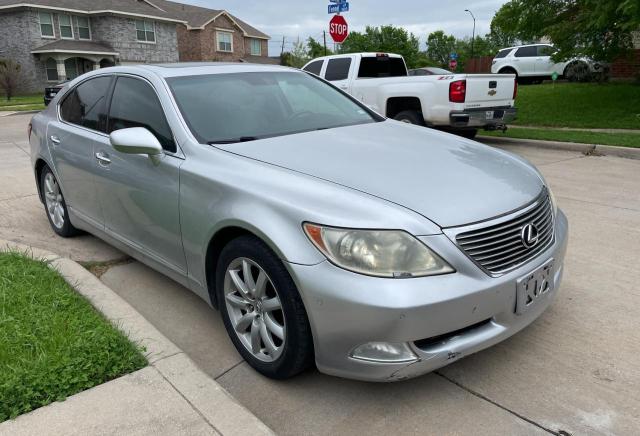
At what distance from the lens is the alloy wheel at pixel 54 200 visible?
5004 mm

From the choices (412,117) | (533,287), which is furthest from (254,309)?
(412,117)

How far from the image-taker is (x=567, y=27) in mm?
12625

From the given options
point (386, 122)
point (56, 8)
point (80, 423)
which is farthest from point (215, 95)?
point (56, 8)

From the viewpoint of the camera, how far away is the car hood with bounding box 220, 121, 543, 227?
2580 mm

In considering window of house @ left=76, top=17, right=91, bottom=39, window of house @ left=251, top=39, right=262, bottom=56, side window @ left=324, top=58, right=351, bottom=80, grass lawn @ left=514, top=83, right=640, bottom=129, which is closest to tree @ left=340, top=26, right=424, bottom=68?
window of house @ left=251, top=39, right=262, bottom=56

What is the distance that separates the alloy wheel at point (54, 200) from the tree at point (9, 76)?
2833cm

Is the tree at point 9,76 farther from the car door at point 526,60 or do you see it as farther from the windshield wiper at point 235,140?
the windshield wiper at point 235,140

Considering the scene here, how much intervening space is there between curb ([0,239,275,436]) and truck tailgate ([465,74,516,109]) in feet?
23.8

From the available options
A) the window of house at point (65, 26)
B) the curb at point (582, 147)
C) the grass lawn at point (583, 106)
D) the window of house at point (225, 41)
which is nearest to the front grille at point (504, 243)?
the curb at point (582, 147)

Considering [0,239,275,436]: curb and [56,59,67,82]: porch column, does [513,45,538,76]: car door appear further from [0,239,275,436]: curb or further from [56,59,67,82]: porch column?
[56,59,67,82]: porch column

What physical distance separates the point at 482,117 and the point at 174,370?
7981mm

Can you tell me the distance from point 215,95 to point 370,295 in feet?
6.49

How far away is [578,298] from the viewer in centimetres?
364

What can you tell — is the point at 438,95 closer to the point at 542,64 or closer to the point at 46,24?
the point at 542,64
